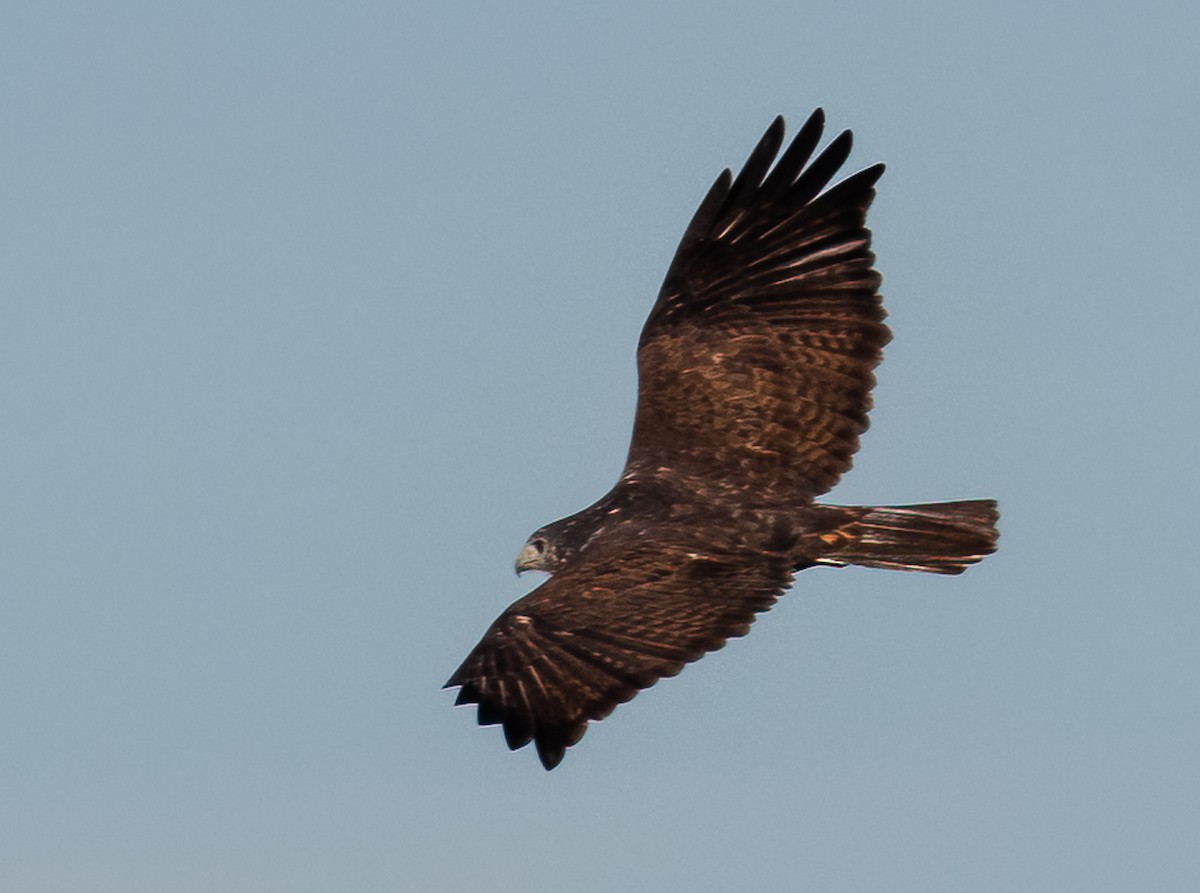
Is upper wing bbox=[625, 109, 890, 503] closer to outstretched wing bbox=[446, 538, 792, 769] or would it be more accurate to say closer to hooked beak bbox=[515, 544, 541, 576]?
hooked beak bbox=[515, 544, 541, 576]

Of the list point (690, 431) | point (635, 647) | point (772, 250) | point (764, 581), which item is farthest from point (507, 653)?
point (772, 250)

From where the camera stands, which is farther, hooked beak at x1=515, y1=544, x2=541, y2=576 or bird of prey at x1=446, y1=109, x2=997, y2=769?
hooked beak at x1=515, y1=544, x2=541, y2=576

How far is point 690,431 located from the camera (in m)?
15.8

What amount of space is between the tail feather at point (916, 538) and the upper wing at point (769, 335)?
1.99 feet

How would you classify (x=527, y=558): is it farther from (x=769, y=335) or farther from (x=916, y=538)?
(x=916, y=538)

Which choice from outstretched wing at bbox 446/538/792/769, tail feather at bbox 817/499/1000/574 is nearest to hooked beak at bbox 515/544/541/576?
outstretched wing at bbox 446/538/792/769

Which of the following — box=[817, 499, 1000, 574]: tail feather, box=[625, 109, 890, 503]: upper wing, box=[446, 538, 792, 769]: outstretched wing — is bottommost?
box=[446, 538, 792, 769]: outstretched wing

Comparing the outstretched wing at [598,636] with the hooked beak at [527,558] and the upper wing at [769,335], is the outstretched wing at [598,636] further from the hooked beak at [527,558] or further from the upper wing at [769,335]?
the upper wing at [769,335]

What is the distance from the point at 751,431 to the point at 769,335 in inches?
28.0

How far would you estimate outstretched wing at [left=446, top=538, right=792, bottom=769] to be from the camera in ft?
42.9

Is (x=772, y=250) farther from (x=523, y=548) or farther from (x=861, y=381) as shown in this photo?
(x=523, y=548)

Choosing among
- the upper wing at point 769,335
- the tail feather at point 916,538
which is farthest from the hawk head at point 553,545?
the tail feather at point 916,538

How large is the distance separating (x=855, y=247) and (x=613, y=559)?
298cm

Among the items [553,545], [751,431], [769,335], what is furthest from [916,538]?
[553,545]
